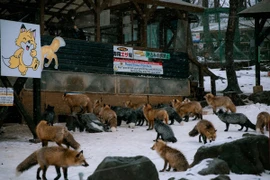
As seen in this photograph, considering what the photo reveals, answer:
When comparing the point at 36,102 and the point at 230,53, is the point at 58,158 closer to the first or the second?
the point at 36,102

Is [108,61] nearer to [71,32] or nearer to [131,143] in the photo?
[71,32]

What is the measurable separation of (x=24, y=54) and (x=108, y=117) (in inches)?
153

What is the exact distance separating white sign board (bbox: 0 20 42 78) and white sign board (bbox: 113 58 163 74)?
7.02 meters

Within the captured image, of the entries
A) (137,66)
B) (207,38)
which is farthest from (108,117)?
(207,38)

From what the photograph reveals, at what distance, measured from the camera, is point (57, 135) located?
430 inches

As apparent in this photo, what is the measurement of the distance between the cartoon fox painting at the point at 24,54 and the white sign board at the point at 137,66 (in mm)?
7058

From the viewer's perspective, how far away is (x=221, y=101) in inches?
738

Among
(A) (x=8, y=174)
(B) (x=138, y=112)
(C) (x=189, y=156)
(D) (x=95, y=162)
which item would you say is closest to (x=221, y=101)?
(B) (x=138, y=112)

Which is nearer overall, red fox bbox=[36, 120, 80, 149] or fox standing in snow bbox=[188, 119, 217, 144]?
red fox bbox=[36, 120, 80, 149]

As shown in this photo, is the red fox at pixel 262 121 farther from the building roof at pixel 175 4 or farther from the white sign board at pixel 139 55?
the building roof at pixel 175 4

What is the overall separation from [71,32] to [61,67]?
2.80 metres

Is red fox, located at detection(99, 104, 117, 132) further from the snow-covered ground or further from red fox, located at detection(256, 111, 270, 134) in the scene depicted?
red fox, located at detection(256, 111, 270, 134)

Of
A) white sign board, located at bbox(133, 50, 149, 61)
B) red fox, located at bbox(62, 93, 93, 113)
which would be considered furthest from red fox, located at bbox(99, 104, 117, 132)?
white sign board, located at bbox(133, 50, 149, 61)

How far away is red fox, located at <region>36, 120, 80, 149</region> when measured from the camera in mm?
10773
